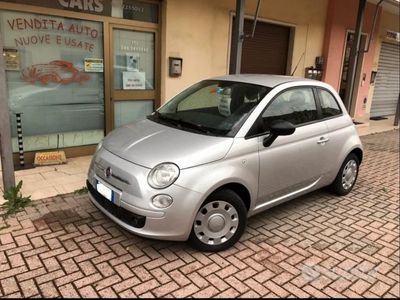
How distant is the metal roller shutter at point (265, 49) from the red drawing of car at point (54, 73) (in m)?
3.96

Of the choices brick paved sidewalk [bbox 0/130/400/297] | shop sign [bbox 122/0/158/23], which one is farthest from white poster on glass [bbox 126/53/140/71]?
brick paved sidewalk [bbox 0/130/400/297]

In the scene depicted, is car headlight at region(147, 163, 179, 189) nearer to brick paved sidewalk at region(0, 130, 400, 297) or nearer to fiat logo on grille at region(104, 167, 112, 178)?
fiat logo on grille at region(104, 167, 112, 178)

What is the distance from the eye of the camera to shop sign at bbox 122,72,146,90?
6.30 meters

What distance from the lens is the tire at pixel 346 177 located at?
4.82 m

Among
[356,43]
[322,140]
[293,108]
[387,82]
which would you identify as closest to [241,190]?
[293,108]

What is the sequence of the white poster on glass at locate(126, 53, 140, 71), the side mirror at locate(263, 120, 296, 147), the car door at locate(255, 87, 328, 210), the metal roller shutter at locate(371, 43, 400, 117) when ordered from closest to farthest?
the side mirror at locate(263, 120, 296, 147) < the car door at locate(255, 87, 328, 210) < the white poster on glass at locate(126, 53, 140, 71) < the metal roller shutter at locate(371, 43, 400, 117)

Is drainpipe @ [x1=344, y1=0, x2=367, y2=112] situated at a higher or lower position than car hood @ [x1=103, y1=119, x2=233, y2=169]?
higher

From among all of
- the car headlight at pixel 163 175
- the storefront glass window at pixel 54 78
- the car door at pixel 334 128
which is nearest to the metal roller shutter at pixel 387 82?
the car door at pixel 334 128

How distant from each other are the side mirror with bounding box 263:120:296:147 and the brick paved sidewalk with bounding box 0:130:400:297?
3.23 feet

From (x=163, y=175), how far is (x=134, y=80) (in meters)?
3.78

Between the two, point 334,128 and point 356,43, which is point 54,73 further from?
point 356,43

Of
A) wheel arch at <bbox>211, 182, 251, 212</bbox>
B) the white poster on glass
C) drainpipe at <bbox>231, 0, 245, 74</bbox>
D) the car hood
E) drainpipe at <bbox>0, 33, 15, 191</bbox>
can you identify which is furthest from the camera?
the white poster on glass

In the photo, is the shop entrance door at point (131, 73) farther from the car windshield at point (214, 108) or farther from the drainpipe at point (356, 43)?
the drainpipe at point (356, 43)

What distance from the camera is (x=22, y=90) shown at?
17.5 feet
